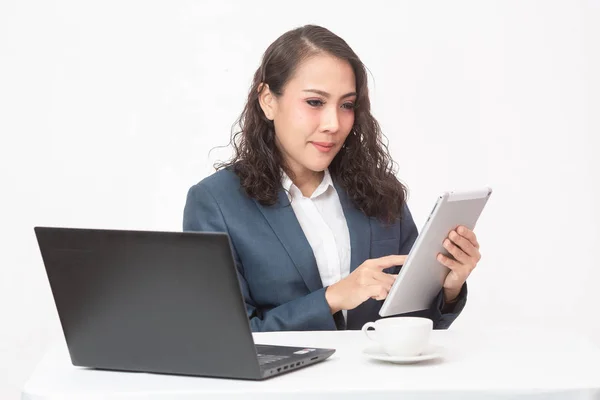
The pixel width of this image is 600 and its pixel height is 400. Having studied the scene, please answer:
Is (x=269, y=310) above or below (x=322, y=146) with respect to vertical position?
below

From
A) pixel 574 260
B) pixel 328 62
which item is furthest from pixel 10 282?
pixel 574 260

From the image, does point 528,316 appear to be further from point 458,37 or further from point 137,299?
point 137,299

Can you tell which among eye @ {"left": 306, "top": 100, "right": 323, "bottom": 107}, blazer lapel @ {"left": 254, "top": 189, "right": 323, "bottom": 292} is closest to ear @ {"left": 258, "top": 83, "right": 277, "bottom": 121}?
eye @ {"left": 306, "top": 100, "right": 323, "bottom": 107}

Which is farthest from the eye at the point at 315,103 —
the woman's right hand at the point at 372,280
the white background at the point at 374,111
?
the white background at the point at 374,111

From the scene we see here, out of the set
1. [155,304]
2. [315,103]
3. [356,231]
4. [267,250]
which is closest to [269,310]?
[267,250]

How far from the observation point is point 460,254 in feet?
7.25

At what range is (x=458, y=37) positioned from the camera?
3734mm

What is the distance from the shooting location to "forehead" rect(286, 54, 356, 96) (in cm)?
256

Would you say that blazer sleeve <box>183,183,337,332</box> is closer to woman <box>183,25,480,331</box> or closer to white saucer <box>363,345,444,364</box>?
woman <box>183,25,480,331</box>

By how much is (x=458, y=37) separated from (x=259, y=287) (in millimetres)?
1687

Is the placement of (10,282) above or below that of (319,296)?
below

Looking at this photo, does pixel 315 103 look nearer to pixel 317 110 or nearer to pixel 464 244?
pixel 317 110

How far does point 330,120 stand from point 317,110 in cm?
5

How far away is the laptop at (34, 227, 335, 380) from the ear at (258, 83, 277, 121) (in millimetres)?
1107
